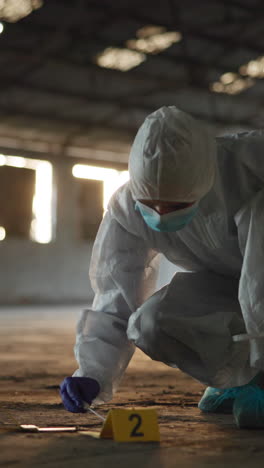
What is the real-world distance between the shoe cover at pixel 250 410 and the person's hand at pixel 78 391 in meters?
0.45

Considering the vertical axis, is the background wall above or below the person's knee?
below

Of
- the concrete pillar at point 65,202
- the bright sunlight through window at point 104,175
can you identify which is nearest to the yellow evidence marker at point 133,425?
the concrete pillar at point 65,202

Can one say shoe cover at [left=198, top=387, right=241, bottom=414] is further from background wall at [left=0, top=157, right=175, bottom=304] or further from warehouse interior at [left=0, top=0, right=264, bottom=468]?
background wall at [left=0, top=157, right=175, bottom=304]

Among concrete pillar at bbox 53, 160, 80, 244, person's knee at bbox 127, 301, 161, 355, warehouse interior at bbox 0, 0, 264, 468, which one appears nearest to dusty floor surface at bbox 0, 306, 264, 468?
warehouse interior at bbox 0, 0, 264, 468

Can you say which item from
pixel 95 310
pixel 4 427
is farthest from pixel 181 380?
pixel 4 427

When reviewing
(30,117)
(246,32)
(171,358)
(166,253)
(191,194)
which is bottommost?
(171,358)

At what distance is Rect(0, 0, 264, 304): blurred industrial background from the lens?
28.1ft

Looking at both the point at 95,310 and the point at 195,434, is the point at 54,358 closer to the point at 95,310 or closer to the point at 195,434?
the point at 95,310

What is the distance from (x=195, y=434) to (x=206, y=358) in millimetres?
235

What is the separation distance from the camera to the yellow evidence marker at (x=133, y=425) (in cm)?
184

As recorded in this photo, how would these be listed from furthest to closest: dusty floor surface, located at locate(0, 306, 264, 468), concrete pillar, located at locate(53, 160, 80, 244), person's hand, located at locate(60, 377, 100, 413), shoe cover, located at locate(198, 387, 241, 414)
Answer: concrete pillar, located at locate(53, 160, 80, 244) → shoe cover, located at locate(198, 387, 241, 414) → person's hand, located at locate(60, 377, 100, 413) → dusty floor surface, located at locate(0, 306, 264, 468)

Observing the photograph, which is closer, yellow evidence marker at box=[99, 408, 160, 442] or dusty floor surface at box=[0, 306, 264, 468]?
dusty floor surface at box=[0, 306, 264, 468]

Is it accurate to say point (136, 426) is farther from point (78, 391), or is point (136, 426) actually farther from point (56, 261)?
point (56, 261)

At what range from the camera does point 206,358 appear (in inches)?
83.5
